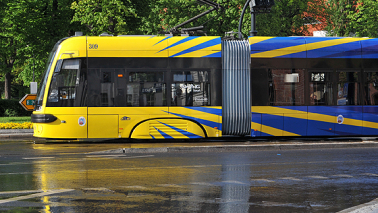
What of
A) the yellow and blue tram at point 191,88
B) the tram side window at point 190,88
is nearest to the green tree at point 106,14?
the yellow and blue tram at point 191,88

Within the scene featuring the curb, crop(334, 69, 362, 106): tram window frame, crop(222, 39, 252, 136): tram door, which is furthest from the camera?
crop(334, 69, 362, 106): tram window frame

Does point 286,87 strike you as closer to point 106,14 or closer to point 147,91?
point 147,91

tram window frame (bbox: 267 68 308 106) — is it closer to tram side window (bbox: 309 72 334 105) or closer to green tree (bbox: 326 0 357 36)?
tram side window (bbox: 309 72 334 105)

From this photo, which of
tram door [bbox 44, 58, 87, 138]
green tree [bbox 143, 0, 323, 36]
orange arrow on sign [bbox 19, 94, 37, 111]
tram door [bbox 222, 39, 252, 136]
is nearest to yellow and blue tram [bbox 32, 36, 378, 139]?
tram door [bbox 44, 58, 87, 138]

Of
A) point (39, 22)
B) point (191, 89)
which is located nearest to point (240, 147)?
point (191, 89)

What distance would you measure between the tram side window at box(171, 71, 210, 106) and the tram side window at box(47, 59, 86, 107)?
2.95 meters

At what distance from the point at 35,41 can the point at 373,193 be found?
28.0 meters

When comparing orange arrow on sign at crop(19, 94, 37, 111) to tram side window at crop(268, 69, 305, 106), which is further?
orange arrow on sign at crop(19, 94, 37, 111)

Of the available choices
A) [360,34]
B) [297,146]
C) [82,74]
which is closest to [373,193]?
[297,146]

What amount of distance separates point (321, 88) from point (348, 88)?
96cm

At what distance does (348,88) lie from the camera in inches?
671

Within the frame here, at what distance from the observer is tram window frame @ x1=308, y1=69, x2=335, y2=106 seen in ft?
55.0

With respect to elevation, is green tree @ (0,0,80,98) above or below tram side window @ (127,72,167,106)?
above

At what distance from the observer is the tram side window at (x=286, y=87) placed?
1662cm
